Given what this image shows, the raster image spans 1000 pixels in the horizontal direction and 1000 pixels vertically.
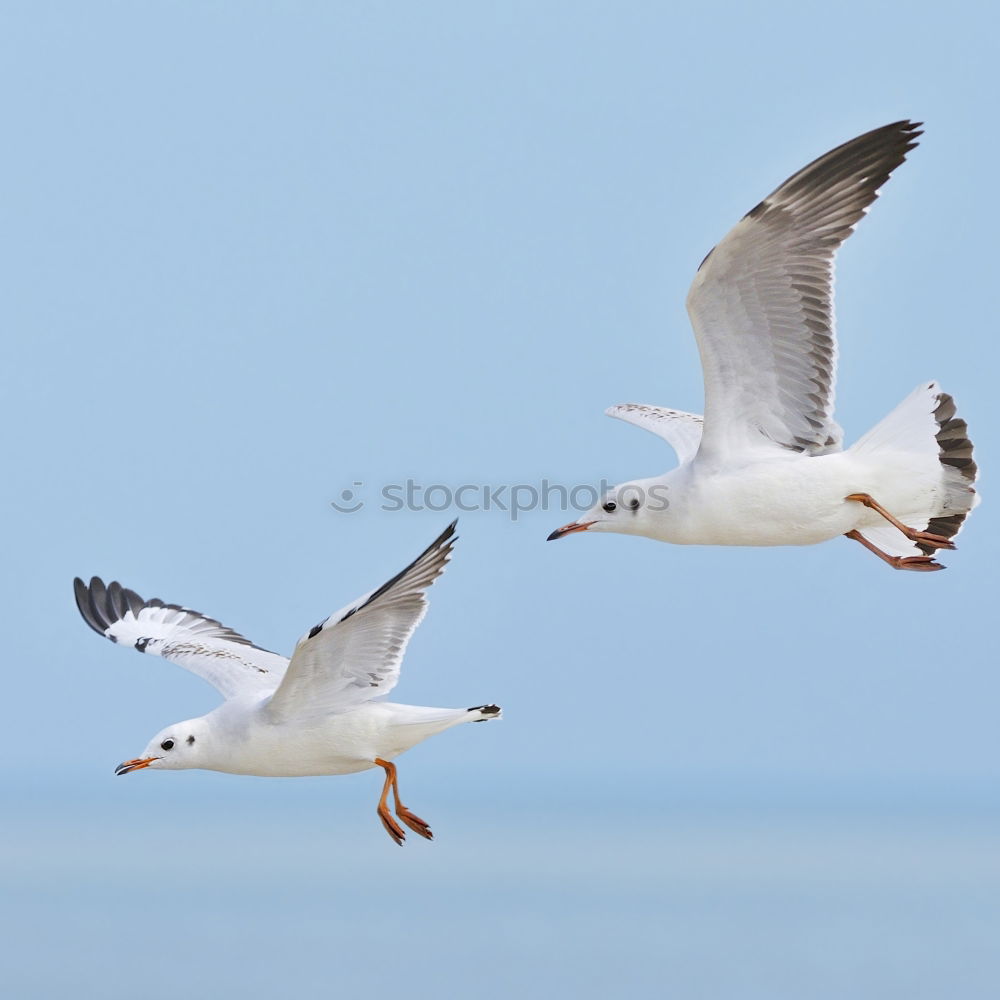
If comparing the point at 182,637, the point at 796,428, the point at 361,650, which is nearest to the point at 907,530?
the point at 796,428

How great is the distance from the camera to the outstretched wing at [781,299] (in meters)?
9.27

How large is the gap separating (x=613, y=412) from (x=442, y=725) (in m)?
3.06

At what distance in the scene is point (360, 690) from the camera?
995cm

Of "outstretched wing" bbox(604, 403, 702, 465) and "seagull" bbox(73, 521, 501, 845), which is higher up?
"outstretched wing" bbox(604, 403, 702, 465)

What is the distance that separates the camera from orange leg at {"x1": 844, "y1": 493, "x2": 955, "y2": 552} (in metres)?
9.71

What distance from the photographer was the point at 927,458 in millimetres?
Answer: 9859

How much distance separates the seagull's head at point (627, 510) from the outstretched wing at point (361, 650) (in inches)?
A: 31.1

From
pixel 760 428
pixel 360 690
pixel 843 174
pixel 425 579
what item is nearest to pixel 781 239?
pixel 843 174

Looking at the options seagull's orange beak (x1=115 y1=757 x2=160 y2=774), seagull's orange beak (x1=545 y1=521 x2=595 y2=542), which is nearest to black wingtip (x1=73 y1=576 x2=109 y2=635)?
seagull's orange beak (x1=115 y1=757 x2=160 y2=774)

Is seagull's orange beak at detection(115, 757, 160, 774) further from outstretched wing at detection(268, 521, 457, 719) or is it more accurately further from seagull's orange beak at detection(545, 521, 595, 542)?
seagull's orange beak at detection(545, 521, 595, 542)

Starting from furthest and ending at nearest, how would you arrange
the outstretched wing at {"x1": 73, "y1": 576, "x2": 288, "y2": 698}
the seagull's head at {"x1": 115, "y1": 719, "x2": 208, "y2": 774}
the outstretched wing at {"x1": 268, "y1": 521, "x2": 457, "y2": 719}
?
the outstretched wing at {"x1": 73, "y1": 576, "x2": 288, "y2": 698} → the seagull's head at {"x1": 115, "y1": 719, "x2": 208, "y2": 774} → the outstretched wing at {"x1": 268, "y1": 521, "x2": 457, "y2": 719}

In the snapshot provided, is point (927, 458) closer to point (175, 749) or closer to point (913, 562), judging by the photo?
point (913, 562)

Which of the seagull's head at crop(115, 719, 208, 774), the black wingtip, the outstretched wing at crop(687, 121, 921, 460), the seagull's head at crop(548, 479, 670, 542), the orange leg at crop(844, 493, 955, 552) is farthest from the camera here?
the black wingtip

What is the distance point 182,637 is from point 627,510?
4.07 meters
